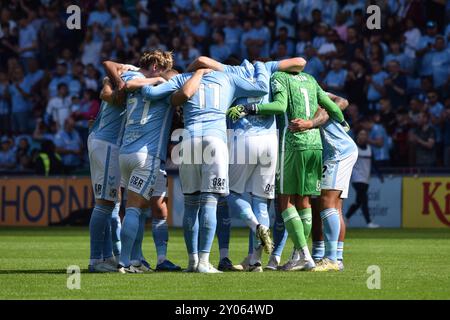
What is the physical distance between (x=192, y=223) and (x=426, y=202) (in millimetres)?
13035

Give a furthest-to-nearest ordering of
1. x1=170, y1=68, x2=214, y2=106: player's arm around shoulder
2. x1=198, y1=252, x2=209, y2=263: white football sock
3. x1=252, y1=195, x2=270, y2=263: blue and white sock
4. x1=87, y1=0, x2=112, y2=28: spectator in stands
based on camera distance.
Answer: x1=87, y1=0, x2=112, y2=28: spectator in stands, x1=252, y1=195, x2=270, y2=263: blue and white sock, x1=198, y1=252, x2=209, y2=263: white football sock, x1=170, y1=68, x2=214, y2=106: player's arm around shoulder

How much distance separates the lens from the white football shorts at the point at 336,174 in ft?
41.4

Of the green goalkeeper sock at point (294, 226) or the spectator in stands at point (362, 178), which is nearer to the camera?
the green goalkeeper sock at point (294, 226)

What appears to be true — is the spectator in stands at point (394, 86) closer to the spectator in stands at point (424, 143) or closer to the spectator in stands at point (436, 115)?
the spectator in stands at point (436, 115)

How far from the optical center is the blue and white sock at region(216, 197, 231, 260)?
12789 millimetres

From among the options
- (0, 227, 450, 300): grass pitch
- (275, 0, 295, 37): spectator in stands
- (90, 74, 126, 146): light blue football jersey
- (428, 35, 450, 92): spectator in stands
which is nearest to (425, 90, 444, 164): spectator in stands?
(428, 35, 450, 92): spectator in stands

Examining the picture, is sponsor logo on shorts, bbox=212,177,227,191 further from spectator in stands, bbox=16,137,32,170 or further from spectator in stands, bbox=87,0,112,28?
spectator in stands, bbox=87,0,112,28

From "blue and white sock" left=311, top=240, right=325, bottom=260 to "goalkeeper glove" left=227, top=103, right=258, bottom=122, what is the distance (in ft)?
6.69

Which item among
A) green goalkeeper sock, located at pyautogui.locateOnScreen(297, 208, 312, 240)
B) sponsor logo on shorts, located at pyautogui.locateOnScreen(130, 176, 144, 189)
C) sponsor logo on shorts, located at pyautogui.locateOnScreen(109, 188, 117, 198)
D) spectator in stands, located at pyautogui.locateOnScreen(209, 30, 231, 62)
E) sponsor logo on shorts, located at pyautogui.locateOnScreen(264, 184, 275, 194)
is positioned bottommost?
green goalkeeper sock, located at pyautogui.locateOnScreen(297, 208, 312, 240)

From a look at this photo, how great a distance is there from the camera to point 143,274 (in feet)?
38.5

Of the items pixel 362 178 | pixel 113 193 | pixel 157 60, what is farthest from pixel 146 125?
pixel 362 178

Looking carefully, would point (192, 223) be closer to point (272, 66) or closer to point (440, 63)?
point (272, 66)

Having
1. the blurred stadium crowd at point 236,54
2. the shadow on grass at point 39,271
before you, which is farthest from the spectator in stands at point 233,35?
the shadow on grass at point 39,271

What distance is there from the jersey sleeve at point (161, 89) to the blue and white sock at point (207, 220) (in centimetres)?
116
